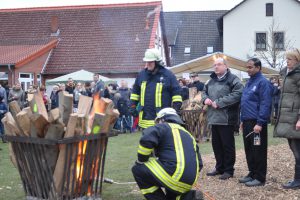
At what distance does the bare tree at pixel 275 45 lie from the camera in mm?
34219

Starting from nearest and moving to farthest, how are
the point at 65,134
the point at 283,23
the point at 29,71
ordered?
1. the point at 65,134
2. the point at 29,71
3. the point at 283,23

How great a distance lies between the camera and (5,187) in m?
7.29

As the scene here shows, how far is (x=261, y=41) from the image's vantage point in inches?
1499

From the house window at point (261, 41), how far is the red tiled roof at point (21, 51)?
15.8 meters

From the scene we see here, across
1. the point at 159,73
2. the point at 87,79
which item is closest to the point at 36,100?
the point at 159,73

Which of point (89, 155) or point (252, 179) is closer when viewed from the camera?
point (89, 155)

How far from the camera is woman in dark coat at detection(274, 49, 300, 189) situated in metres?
6.45

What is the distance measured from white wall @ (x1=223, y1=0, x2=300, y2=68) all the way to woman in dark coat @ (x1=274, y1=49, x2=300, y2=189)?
31.9 metres

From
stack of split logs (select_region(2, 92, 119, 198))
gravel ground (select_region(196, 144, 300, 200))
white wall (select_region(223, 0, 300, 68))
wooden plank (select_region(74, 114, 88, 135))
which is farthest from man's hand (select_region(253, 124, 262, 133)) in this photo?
white wall (select_region(223, 0, 300, 68))


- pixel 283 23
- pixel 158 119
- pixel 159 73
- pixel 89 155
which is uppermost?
pixel 283 23

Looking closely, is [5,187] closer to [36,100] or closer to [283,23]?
[36,100]

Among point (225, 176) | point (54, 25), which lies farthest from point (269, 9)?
point (225, 176)

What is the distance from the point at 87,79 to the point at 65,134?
15.1 m

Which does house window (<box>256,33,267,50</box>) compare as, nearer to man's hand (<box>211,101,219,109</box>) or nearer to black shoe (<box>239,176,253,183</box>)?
man's hand (<box>211,101,219,109</box>)
